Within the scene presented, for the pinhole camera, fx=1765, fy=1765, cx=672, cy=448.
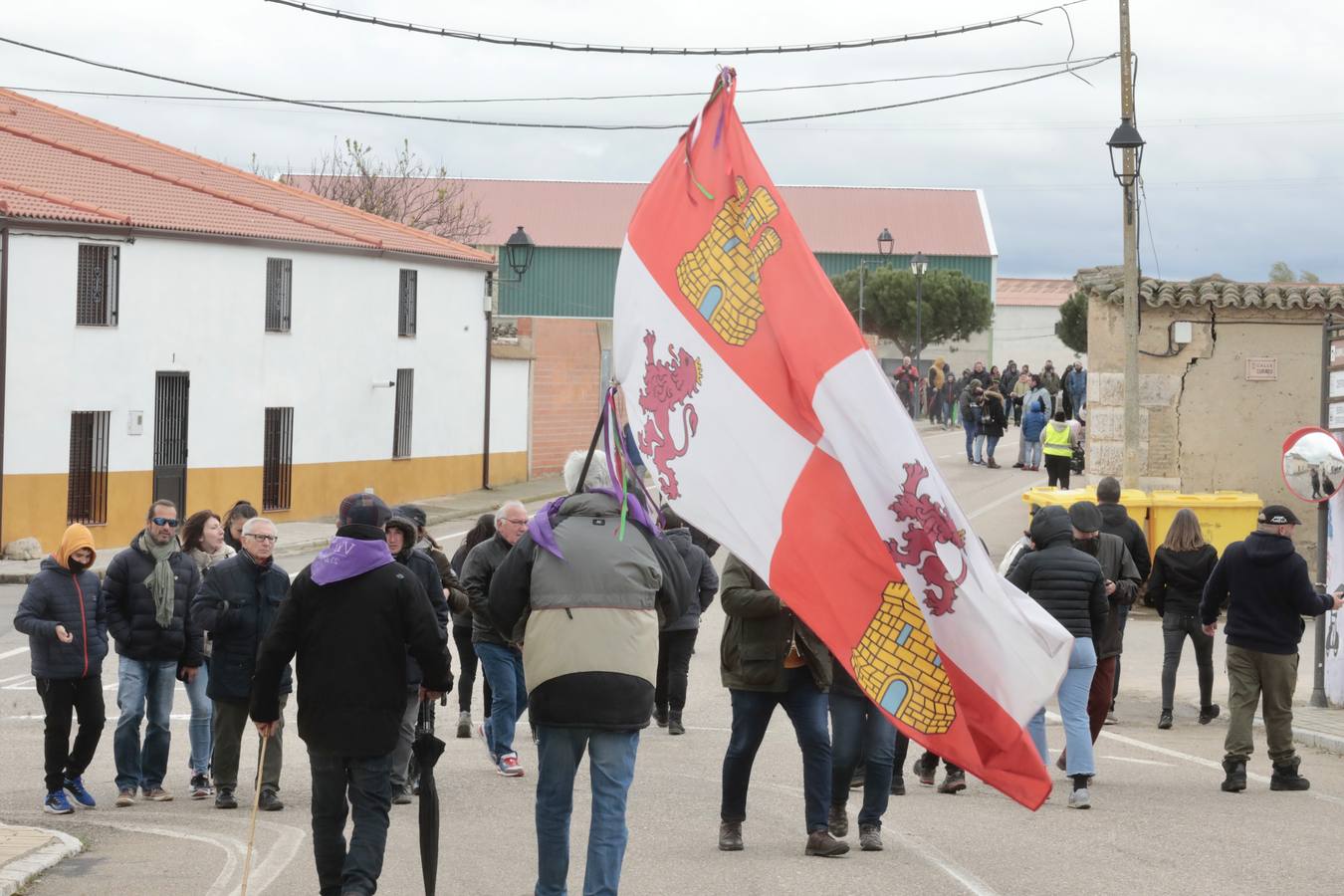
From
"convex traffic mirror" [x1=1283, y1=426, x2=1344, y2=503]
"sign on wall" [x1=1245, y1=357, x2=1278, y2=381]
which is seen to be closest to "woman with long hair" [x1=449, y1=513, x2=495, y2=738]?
"convex traffic mirror" [x1=1283, y1=426, x2=1344, y2=503]

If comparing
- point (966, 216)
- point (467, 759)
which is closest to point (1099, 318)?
point (467, 759)

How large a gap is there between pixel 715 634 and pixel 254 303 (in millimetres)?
15358

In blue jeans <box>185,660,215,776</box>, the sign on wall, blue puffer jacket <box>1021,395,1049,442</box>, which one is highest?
the sign on wall

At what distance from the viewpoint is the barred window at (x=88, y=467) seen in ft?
91.2

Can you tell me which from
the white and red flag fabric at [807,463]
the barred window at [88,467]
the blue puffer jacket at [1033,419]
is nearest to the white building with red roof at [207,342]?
the barred window at [88,467]

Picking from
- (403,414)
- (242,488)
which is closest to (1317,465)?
(242,488)

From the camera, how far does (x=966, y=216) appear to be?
8000 cm

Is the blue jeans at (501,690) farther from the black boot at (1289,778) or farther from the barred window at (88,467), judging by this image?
the barred window at (88,467)

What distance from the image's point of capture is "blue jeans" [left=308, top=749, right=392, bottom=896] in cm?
680

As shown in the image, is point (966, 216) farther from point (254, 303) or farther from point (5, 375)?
point (5, 375)

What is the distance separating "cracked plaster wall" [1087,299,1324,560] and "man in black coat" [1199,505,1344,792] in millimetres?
11790

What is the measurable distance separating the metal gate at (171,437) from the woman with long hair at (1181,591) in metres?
19.8

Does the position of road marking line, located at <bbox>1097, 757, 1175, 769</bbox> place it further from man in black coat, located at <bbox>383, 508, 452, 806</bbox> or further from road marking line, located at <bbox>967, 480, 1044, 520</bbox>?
road marking line, located at <bbox>967, 480, 1044, 520</bbox>

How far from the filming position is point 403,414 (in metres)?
35.8
